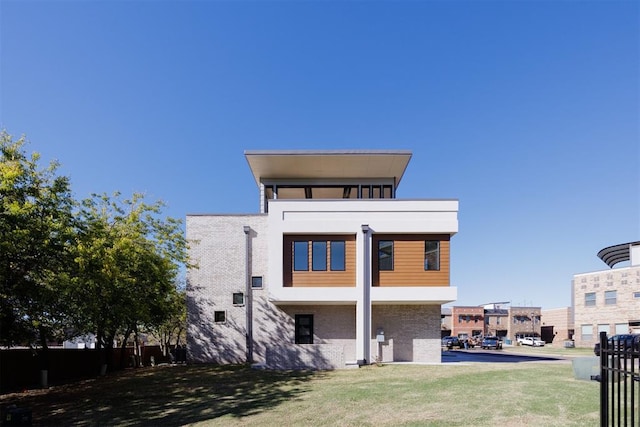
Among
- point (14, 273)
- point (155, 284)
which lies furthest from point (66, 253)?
point (155, 284)

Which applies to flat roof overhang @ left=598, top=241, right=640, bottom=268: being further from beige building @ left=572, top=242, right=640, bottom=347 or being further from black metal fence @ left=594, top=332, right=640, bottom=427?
black metal fence @ left=594, top=332, right=640, bottom=427

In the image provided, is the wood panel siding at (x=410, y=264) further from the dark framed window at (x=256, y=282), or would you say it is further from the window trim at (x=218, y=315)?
the window trim at (x=218, y=315)

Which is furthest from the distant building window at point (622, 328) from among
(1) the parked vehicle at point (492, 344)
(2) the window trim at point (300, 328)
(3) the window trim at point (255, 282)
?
(3) the window trim at point (255, 282)

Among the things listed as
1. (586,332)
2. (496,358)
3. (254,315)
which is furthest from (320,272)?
(586,332)

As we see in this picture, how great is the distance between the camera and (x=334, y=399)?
11.9m

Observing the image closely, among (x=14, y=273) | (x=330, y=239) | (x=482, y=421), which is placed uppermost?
(x=330, y=239)

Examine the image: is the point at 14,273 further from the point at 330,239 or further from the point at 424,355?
the point at 424,355

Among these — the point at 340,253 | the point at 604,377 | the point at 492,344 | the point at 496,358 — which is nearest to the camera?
the point at 604,377

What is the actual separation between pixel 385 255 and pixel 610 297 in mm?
40151

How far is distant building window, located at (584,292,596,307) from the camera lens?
164 ft

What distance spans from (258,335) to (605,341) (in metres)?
18.5

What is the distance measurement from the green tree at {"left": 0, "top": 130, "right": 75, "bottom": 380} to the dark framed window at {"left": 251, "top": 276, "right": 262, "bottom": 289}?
31.3 ft

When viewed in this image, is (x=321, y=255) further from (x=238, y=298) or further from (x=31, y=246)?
(x=31, y=246)

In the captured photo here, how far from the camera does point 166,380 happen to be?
672 inches
